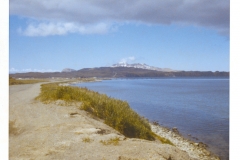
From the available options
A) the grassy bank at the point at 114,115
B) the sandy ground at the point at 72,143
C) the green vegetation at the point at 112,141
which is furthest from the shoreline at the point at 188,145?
the green vegetation at the point at 112,141

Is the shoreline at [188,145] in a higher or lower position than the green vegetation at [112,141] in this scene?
lower

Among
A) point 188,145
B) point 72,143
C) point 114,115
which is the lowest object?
point 188,145

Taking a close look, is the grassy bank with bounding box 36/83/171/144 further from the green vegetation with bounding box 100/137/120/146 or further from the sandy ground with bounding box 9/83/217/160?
the green vegetation with bounding box 100/137/120/146

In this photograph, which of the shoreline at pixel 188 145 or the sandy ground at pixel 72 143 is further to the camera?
the shoreline at pixel 188 145

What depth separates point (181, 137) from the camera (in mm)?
17047

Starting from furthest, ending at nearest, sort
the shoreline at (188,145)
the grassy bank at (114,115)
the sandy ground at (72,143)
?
the shoreline at (188,145) < the grassy bank at (114,115) < the sandy ground at (72,143)

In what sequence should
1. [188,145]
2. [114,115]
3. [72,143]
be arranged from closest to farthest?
[72,143] → [114,115] → [188,145]

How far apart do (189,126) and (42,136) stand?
Answer: 13.9 m

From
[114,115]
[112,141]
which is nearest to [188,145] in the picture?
[114,115]

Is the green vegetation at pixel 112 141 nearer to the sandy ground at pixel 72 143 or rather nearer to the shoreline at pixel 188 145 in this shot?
the sandy ground at pixel 72 143

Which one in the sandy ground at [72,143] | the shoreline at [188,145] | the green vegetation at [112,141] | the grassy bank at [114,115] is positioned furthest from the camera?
the shoreline at [188,145]

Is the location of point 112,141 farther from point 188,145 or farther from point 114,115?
point 188,145

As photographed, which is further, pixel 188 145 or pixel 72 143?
pixel 188 145
